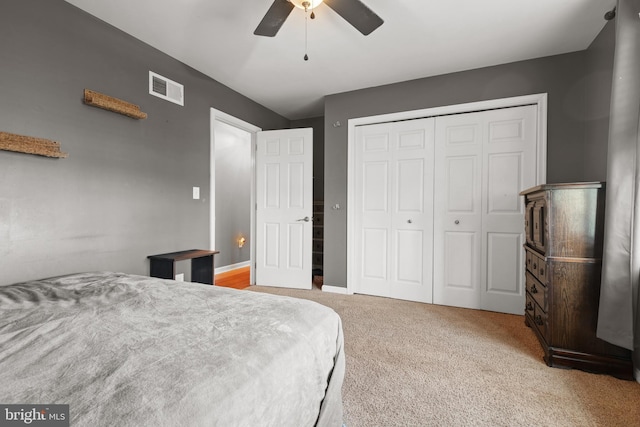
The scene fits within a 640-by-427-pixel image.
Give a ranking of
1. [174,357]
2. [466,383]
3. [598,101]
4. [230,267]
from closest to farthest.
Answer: [174,357]
[466,383]
[598,101]
[230,267]

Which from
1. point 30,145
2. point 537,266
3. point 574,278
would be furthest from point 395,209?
point 30,145

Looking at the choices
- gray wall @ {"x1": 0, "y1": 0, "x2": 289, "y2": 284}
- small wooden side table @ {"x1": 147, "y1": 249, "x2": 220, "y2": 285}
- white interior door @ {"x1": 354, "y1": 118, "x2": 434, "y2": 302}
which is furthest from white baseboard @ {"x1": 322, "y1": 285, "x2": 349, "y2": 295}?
gray wall @ {"x1": 0, "y1": 0, "x2": 289, "y2": 284}

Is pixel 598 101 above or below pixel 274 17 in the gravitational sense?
below

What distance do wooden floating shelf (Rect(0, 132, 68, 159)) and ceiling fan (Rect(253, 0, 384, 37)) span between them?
5.31 ft

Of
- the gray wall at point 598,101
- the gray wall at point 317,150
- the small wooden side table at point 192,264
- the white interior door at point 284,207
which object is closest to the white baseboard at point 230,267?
the white interior door at point 284,207

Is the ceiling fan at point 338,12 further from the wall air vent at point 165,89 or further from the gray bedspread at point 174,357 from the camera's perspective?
the gray bedspread at point 174,357

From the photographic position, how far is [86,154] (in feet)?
7.08

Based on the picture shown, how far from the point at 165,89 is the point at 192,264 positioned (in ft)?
5.72

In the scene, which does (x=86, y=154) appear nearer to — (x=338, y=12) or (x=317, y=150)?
(x=338, y=12)

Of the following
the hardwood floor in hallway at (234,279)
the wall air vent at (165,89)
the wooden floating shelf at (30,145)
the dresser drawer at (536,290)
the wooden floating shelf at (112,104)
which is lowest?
the hardwood floor in hallway at (234,279)

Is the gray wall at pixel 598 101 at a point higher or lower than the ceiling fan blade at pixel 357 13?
lower

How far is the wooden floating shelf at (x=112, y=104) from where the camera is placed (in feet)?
6.97

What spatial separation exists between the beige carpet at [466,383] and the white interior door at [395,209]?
0.85m

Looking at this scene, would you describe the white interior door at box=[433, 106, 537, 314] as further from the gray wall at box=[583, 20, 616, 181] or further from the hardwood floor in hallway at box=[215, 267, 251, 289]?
the hardwood floor in hallway at box=[215, 267, 251, 289]
